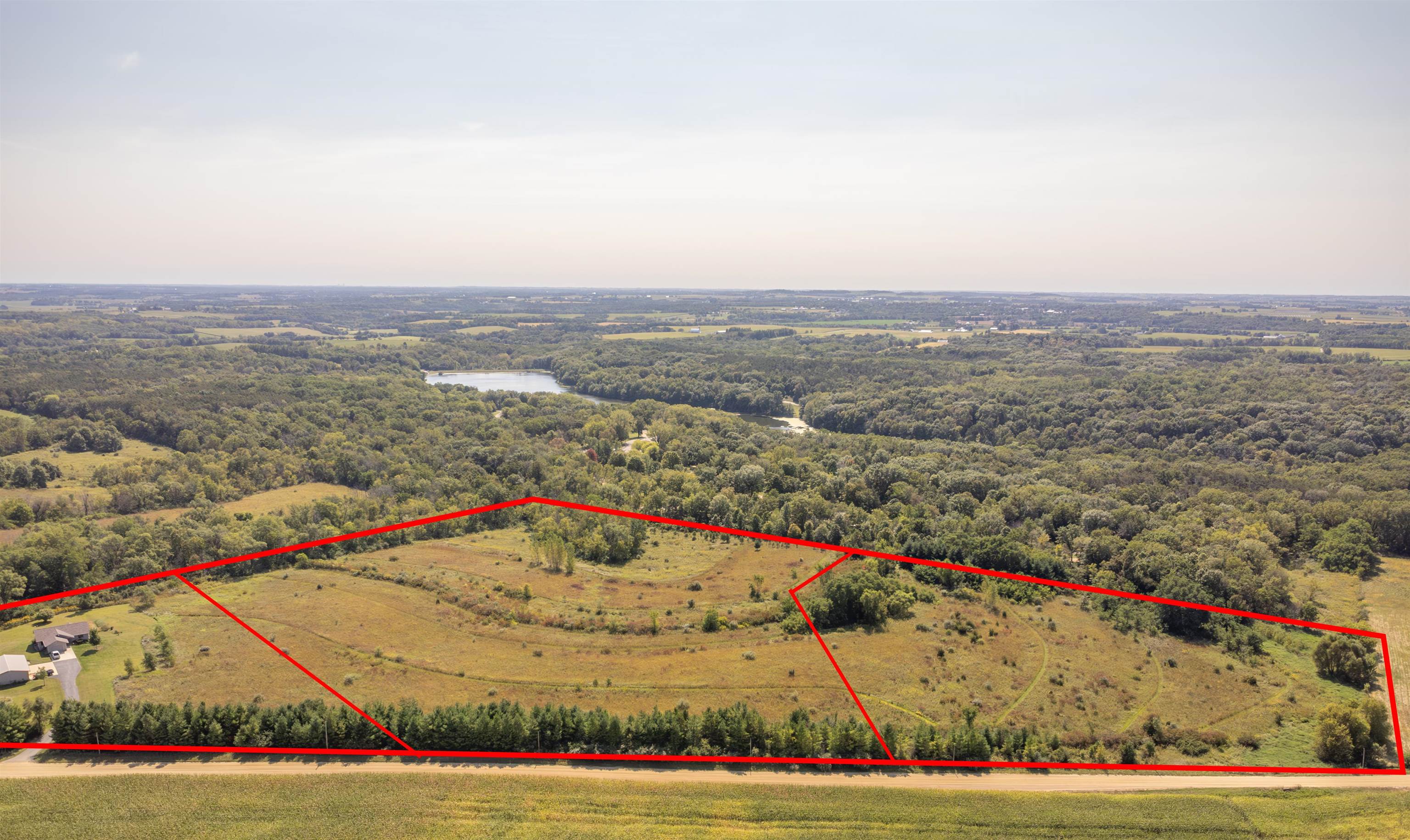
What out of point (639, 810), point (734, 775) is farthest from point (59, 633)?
point (734, 775)

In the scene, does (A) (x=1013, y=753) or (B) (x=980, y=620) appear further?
(B) (x=980, y=620)

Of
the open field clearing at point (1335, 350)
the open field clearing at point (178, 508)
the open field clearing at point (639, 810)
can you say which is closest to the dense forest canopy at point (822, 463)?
the open field clearing at point (178, 508)

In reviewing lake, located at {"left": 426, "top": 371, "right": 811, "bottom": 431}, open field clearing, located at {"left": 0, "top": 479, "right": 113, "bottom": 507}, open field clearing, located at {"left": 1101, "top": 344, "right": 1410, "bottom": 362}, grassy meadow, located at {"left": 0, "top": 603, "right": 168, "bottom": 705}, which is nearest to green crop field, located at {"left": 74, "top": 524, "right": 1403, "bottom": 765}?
grassy meadow, located at {"left": 0, "top": 603, "right": 168, "bottom": 705}

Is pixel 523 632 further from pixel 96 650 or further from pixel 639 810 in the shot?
pixel 96 650

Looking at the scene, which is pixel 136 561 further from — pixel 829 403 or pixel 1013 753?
pixel 829 403

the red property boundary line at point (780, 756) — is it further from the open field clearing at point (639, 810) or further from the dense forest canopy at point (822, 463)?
the open field clearing at point (639, 810)

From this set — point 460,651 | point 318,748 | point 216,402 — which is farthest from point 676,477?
point 216,402

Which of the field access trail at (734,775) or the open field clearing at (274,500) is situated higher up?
the open field clearing at (274,500)
